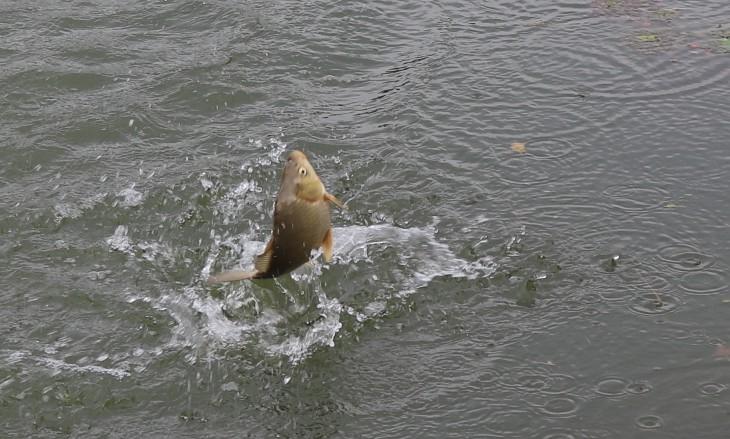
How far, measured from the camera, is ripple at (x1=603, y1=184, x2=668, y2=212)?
6.61 meters

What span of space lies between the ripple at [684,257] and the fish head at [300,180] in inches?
95.9

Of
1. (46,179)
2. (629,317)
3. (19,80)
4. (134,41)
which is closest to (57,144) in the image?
(46,179)

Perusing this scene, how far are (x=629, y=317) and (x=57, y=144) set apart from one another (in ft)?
15.1

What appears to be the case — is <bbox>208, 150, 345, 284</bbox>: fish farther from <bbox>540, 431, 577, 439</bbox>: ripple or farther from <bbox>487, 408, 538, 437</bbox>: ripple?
<bbox>540, 431, 577, 439</bbox>: ripple

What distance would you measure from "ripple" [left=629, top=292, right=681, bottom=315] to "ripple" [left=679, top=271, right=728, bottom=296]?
0.15 m

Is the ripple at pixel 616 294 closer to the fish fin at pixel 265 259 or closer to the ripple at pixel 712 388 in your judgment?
the ripple at pixel 712 388

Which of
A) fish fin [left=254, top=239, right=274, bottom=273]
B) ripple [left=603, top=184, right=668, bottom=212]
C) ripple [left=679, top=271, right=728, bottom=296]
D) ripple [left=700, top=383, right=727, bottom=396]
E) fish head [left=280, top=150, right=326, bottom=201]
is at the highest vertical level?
fish head [left=280, top=150, right=326, bottom=201]

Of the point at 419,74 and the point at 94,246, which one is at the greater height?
the point at 419,74

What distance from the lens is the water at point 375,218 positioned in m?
5.11

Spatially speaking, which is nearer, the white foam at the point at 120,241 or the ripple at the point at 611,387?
the ripple at the point at 611,387

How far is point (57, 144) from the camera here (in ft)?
25.2

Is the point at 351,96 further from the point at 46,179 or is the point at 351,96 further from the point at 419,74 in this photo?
the point at 46,179

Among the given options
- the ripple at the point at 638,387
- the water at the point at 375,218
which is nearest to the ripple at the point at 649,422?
the water at the point at 375,218

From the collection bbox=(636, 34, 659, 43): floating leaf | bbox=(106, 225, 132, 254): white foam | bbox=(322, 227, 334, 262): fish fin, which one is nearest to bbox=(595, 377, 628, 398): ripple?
bbox=(322, 227, 334, 262): fish fin
